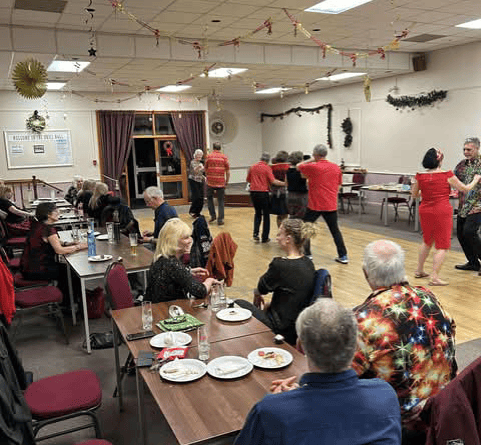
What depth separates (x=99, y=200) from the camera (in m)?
6.09

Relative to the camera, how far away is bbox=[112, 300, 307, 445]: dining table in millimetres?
1654

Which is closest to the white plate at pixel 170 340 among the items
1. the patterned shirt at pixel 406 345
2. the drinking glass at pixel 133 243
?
the patterned shirt at pixel 406 345

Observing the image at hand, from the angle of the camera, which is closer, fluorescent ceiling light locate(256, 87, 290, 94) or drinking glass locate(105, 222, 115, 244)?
drinking glass locate(105, 222, 115, 244)

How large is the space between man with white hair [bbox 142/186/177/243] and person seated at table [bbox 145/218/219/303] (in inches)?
72.7

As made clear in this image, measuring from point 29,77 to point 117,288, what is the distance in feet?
12.7

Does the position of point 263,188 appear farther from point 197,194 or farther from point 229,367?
point 229,367

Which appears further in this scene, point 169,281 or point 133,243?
point 133,243

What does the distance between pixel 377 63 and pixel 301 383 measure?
9133 millimetres

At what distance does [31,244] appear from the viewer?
452 centimetres

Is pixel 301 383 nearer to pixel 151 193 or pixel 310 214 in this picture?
pixel 151 193

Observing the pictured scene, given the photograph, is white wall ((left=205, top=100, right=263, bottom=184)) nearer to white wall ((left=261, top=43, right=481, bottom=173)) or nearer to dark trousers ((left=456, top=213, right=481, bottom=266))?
white wall ((left=261, top=43, right=481, bottom=173))

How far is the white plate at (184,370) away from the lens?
1.97 m

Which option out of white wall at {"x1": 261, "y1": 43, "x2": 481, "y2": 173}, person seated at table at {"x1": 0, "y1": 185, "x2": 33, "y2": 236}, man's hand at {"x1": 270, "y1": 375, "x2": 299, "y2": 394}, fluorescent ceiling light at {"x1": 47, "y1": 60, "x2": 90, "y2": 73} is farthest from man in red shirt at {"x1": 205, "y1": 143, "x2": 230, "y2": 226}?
man's hand at {"x1": 270, "y1": 375, "x2": 299, "y2": 394}

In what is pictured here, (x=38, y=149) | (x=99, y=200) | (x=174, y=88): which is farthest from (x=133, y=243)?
(x=174, y=88)
